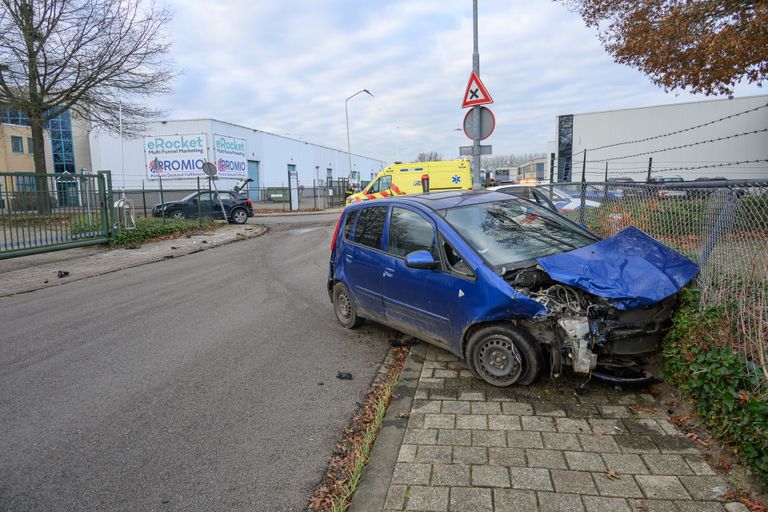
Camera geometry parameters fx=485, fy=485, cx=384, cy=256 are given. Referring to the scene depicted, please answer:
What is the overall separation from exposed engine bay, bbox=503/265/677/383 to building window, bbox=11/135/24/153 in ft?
165

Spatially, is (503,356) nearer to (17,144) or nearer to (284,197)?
(284,197)

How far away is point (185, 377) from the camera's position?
4.55 m

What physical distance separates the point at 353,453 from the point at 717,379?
2348mm

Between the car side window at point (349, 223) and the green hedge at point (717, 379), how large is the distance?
345 cm

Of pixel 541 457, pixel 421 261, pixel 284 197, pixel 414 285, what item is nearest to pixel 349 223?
pixel 414 285

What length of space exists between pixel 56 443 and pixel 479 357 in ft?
10.5

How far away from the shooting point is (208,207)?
20469mm

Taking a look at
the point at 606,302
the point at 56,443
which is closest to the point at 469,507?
the point at 606,302

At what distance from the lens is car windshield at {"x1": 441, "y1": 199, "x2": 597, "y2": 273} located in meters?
4.25

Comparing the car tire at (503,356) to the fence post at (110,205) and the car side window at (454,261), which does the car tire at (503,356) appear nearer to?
the car side window at (454,261)

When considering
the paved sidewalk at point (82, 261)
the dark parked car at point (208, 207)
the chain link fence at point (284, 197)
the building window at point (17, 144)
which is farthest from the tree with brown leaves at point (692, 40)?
the building window at point (17, 144)

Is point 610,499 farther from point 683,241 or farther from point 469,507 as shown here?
point 683,241

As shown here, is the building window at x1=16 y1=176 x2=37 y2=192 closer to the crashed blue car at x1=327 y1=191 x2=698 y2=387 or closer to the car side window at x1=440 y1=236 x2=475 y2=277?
the crashed blue car at x1=327 y1=191 x2=698 y2=387

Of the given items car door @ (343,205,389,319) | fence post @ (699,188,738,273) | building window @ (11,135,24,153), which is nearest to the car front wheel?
car door @ (343,205,389,319)
